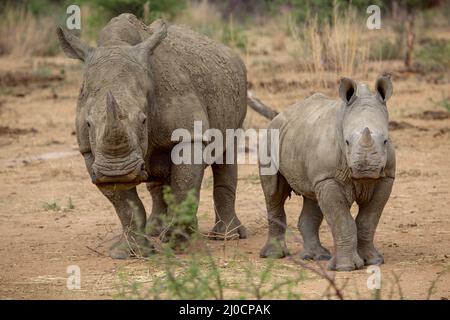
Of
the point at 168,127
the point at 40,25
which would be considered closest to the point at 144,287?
the point at 168,127

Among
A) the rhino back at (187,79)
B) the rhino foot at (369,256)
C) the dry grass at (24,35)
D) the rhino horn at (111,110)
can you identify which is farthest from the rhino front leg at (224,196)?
the dry grass at (24,35)

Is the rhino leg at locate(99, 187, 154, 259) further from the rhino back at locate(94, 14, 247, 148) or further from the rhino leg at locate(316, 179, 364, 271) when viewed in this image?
the rhino leg at locate(316, 179, 364, 271)

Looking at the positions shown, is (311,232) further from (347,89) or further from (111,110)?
(111,110)

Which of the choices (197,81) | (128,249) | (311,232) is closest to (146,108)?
(197,81)

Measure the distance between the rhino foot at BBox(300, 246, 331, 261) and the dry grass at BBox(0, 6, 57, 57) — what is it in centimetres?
1638

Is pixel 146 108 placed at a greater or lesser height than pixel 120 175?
greater

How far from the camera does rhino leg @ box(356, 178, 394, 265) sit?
827cm

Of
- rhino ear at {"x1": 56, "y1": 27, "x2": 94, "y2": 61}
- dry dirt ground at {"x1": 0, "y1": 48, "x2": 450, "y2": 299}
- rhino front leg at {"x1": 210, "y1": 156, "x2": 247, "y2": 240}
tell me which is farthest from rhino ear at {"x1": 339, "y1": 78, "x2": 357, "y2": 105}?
rhino front leg at {"x1": 210, "y1": 156, "x2": 247, "y2": 240}

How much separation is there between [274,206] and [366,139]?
5.64 ft

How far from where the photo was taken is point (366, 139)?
7.66 m

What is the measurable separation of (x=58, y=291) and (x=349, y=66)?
8.64 meters

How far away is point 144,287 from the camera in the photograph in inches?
307

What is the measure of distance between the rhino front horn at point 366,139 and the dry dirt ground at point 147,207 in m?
0.89

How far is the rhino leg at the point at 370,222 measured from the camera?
27.1ft
